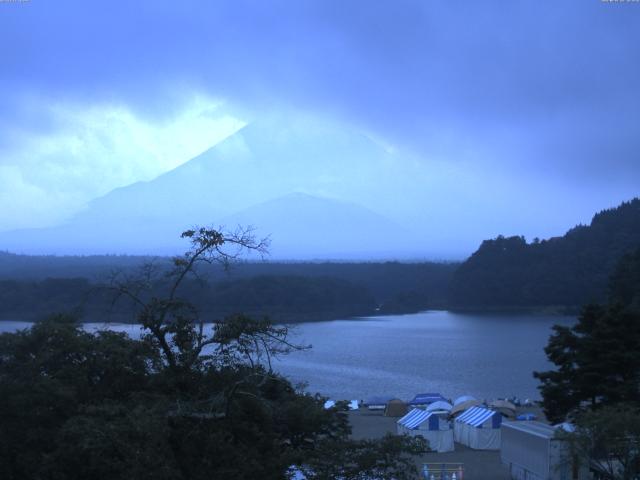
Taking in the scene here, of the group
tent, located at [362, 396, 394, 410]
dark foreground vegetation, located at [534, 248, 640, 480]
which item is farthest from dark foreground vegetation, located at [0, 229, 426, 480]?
tent, located at [362, 396, 394, 410]

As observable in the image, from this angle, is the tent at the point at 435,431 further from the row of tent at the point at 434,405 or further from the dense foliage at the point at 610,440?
the dense foliage at the point at 610,440

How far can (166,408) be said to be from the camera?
4.56 meters

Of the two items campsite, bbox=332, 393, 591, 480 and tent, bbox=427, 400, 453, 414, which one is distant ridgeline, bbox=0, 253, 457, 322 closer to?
campsite, bbox=332, 393, 591, 480

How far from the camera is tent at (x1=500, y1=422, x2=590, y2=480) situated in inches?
309

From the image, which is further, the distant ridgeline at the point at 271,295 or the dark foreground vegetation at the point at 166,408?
the distant ridgeline at the point at 271,295

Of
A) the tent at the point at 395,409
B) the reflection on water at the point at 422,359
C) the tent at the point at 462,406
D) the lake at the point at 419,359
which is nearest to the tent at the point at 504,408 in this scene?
the tent at the point at 462,406

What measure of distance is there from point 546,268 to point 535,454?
131 feet

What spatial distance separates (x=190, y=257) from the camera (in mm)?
5090

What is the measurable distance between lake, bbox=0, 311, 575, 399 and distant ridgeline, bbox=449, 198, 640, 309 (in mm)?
7800

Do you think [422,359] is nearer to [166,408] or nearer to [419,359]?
[419,359]

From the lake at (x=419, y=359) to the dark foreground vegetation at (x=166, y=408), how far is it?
7.07m

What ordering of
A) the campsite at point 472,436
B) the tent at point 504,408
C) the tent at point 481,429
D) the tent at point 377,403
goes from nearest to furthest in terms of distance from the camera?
the campsite at point 472,436 → the tent at point 481,429 → the tent at point 504,408 → the tent at point 377,403

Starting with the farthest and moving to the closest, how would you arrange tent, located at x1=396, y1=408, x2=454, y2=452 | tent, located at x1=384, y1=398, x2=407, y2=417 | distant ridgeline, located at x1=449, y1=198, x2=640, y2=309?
distant ridgeline, located at x1=449, y1=198, x2=640, y2=309 → tent, located at x1=384, y1=398, x2=407, y2=417 → tent, located at x1=396, y1=408, x2=454, y2=452

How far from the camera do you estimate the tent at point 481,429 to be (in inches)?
432
